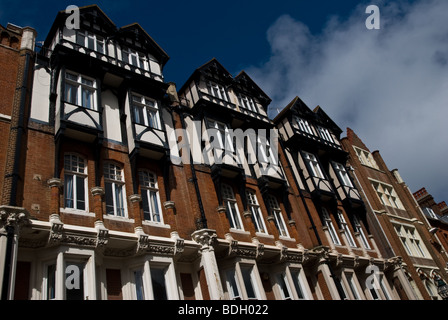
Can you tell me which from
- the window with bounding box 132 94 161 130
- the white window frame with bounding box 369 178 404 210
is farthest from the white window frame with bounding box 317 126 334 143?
the window with bounding box 132 94 161 130

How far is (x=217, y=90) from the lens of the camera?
77.7 ft

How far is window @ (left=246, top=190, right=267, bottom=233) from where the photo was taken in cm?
1873

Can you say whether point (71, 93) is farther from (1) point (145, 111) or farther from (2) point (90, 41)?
(2) point (90, 41)

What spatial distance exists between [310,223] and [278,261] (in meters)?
4.90

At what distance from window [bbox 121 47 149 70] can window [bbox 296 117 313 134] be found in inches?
A: 525

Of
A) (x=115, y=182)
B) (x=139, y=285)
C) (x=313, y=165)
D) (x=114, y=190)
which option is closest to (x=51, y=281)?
(x=139, y=285)

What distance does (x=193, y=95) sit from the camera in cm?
2206

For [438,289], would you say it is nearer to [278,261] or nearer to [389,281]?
[389,281]

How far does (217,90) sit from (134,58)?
20.0ft

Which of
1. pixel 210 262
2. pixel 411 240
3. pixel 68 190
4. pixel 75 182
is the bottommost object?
pixel 210 262

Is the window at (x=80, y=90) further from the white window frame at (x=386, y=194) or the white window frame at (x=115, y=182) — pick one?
the white window frame at (x=386, y=194)

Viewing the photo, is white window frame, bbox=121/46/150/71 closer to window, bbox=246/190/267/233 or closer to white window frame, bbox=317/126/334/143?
window, bbox=246/190/267/233

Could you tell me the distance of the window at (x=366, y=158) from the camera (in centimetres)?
3356
